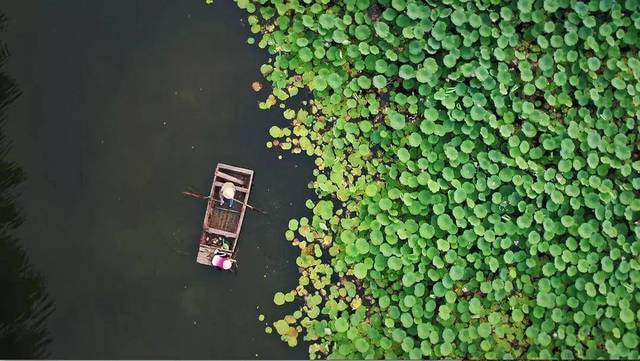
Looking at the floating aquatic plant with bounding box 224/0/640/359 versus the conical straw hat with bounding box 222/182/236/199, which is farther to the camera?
the conical straw hat with bounding box 222/182/236/199

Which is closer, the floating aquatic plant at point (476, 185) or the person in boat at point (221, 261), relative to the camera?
the floating aquatic plant at point (476, 185)

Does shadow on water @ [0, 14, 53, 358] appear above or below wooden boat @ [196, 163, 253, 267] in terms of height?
below

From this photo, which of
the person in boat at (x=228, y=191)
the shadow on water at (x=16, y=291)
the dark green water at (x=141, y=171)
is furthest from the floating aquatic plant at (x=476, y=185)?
the shadow on water at (x=16, y=291)

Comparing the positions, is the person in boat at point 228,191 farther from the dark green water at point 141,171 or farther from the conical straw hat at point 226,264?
the conical straw hat at point 226,264

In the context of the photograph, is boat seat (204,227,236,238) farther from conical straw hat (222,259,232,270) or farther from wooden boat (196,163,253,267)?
conical straw hat (222,259,232,270)

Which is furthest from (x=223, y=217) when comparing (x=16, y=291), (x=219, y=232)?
(x=16, y=291)

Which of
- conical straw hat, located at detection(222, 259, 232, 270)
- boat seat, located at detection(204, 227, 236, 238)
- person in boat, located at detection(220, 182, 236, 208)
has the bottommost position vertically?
conical straw hat, located at detection(222, 259, 232, 270)

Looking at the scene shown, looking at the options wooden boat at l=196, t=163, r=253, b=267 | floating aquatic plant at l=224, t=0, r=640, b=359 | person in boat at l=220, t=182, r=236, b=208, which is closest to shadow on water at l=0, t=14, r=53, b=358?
wooden boat at l=196, t=163, r=253, b=267
